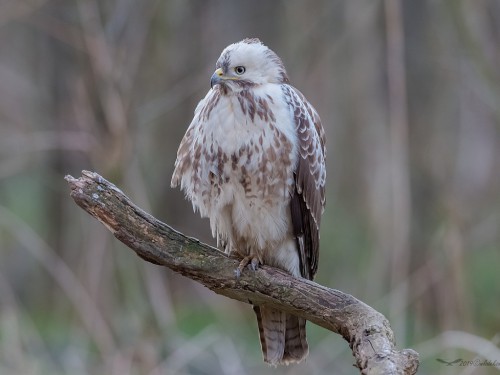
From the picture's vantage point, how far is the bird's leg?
3878 mm

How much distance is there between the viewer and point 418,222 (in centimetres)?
840

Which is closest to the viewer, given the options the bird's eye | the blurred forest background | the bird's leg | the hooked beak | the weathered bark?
the weathered bark

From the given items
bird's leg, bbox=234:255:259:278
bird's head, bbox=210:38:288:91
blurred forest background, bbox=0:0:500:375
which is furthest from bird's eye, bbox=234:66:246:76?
blurred forest background, bbox=0:0:500:375

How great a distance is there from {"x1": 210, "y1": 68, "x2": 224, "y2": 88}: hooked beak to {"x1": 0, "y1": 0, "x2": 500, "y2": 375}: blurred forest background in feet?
5.31

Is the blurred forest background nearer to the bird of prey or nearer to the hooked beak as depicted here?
the bird of prey

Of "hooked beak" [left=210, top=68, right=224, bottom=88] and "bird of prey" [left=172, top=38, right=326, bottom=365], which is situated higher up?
"hooked beak" [left=210, top=68, right=224, bottom=88]

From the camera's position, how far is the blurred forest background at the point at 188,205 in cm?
575

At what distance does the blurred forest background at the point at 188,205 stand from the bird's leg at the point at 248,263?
1.08 m

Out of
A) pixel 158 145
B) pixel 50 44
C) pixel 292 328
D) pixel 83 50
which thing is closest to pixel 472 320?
pixel 292 328

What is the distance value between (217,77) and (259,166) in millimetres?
422

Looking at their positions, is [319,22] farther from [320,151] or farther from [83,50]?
[320,151]

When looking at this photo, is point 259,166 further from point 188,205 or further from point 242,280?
point 188,205

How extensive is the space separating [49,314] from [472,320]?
4280mm

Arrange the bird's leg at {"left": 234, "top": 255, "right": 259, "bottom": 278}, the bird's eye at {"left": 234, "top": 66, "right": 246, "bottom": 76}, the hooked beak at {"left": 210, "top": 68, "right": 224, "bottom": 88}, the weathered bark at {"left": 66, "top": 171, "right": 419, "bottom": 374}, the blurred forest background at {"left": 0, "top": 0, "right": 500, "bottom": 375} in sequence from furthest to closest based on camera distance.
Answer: the blurred forest background at {"left": 0, "top": 0, "right": 500, "bottom": 375} < the bird's eye at {"left": 234, "top": 66, "right": 246, "bottom": 76} < the hooked beak at {"left": 210, "top": 68, "right": 224, "bottom": 88} < the bird's leg at {"left": 234, "top": 255, "right": 259, "bottom": 278} < the weathered bark at {"left": 66, "top": 171, "right": 419, "bottom": 374}
